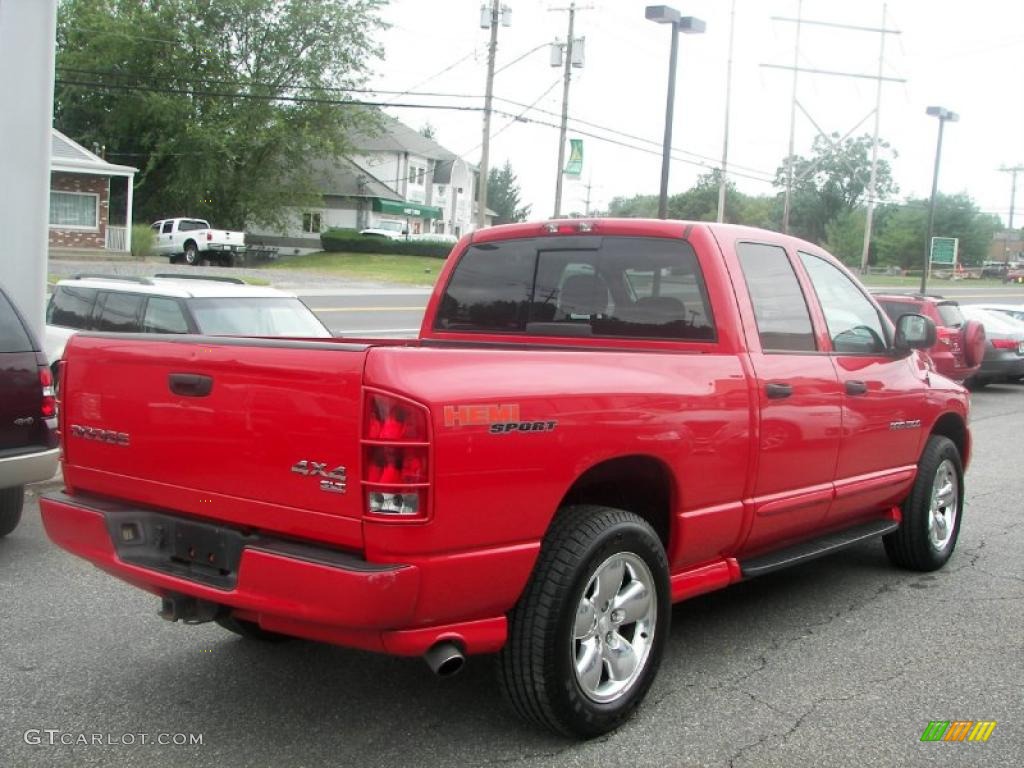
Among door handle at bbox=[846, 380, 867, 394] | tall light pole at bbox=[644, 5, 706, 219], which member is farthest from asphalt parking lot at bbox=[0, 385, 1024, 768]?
tall light pole at bbox=[644, 5, 706, 219]

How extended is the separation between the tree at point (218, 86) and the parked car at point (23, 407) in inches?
1748

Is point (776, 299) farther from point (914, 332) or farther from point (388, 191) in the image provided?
point (388, 191)

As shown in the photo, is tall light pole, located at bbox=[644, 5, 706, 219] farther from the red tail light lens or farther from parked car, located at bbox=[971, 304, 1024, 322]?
the red tail light lens

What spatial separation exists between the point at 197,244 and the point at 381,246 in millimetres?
10751

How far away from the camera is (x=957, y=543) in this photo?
288 inches

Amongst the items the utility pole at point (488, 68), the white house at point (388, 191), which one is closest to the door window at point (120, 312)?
the utility pole at point (488, 68)

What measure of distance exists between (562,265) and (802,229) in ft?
316

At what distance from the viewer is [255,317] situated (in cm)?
1096

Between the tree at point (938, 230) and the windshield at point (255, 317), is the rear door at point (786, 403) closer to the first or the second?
the windshield at point (255, 317)

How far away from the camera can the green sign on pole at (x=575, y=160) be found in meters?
38.7

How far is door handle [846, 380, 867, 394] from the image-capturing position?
5.32 meters

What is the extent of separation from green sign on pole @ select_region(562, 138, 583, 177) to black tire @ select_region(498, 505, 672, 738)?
117 feet

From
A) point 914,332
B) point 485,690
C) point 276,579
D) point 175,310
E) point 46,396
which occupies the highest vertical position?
point 914,332

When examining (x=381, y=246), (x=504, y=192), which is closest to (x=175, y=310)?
(x=381, y=246)
